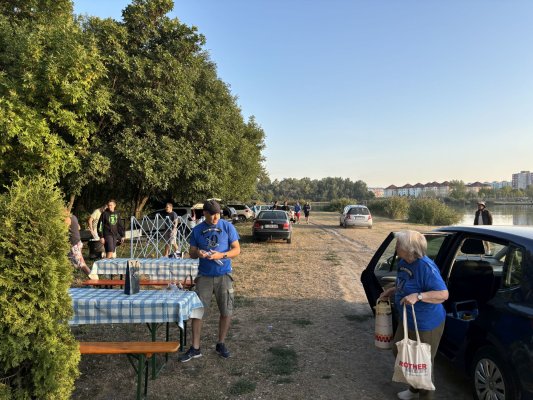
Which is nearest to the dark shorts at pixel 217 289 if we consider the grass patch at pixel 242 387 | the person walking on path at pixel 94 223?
the grass patch at pixel 242 387

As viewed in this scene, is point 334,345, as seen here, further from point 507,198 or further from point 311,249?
point 507,198

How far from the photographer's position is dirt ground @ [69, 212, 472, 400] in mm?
3965

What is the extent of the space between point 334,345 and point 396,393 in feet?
4.43

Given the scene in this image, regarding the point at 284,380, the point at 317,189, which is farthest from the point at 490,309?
the point at 317,189

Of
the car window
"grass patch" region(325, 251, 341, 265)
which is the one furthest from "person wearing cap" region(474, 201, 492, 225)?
the car window

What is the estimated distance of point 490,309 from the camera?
338 centimetres

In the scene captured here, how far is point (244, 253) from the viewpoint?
13.9 metres

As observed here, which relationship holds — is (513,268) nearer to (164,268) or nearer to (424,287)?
(424,287)

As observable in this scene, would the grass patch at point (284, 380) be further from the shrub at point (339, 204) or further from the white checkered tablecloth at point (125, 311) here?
the shrub at point (339, 204)

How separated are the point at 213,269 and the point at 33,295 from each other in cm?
216

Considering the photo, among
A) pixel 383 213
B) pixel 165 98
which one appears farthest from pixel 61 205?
pixel 383 213

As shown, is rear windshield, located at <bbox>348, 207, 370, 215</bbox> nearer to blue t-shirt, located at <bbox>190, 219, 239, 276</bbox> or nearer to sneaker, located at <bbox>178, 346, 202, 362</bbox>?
blue t-shirt, located at <bbox>190, 219, 239, 276</bbox>

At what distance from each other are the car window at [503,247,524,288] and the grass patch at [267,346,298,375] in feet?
7.71

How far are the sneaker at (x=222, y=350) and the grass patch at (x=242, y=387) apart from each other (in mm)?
619
